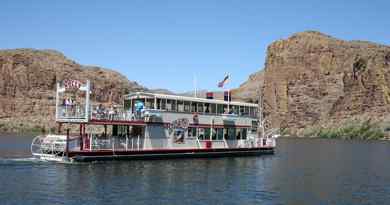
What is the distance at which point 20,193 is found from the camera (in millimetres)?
30859

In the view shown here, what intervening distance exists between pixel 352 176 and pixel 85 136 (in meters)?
23.9

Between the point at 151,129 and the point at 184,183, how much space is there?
13811mm

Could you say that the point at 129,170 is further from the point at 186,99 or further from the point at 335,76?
the point at 335,76

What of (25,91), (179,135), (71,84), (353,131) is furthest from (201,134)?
(25,91)

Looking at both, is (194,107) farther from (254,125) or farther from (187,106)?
(254,125)

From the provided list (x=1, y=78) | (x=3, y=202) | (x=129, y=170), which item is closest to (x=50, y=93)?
(x=1, y=78)

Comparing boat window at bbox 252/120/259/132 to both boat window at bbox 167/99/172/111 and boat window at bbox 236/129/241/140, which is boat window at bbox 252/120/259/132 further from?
boat window at bbox 167/99/172/111

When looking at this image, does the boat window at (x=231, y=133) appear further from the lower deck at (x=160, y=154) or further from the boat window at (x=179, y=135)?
the boat window at (x=179, y=135)

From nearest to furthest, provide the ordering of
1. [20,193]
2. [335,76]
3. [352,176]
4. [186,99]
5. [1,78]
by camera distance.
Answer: [20,193] → [352,176] → [186,99] → [1,78] → [335,76]

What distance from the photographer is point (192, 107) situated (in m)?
53.1

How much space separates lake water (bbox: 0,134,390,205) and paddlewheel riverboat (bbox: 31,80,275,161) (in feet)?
5.05

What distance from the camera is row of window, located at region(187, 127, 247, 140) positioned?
54.0 meters

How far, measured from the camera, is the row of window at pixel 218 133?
177ft

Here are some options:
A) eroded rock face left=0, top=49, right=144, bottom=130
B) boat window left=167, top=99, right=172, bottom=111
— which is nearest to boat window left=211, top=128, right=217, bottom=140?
boat window left=167, top=99, right=172, bottom=111
